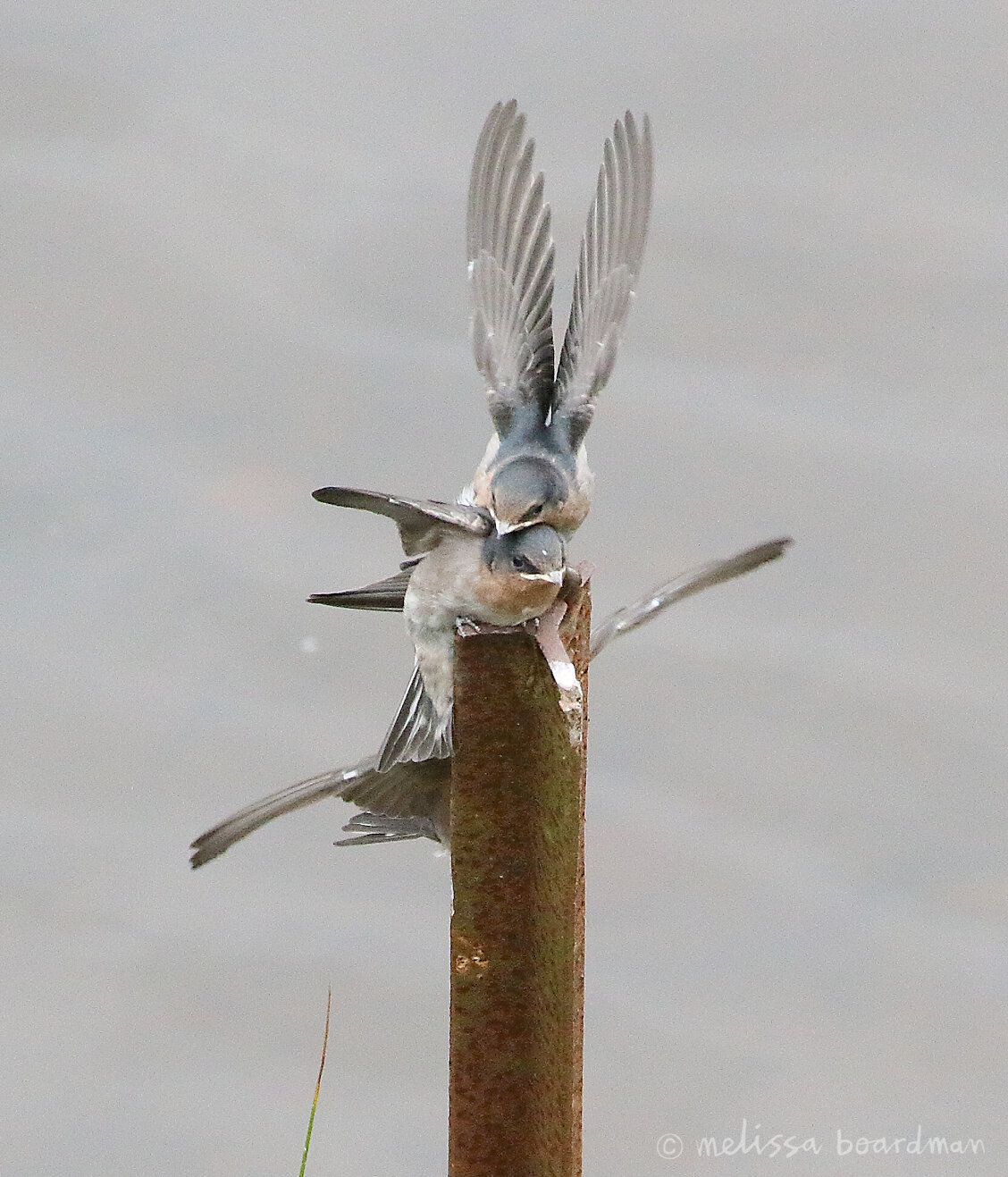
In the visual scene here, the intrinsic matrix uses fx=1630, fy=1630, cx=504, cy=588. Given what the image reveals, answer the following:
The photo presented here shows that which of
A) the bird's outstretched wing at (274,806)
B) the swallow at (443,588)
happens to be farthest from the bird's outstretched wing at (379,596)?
the bird's outstretched wing at (274,806)

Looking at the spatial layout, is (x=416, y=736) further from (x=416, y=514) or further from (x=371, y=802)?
(x=416, y=514)

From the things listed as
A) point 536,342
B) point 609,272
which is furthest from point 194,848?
point 609,272

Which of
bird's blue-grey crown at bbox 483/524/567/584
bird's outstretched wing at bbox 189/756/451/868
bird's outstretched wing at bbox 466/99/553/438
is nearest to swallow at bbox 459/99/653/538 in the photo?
bird's outstretched wing at bbox 466/99/553/438

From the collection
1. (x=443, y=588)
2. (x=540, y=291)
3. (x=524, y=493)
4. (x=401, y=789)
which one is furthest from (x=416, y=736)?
(x=540, y=291)

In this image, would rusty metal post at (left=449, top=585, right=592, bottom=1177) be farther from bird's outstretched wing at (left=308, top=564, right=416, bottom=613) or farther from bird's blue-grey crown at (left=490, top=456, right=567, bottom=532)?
bird's outstretched wing at (left=308, top=564, right=416, bottom=613)

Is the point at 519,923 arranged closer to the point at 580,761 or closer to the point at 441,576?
the point at 580,761

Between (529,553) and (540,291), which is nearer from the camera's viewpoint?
(529,553)
